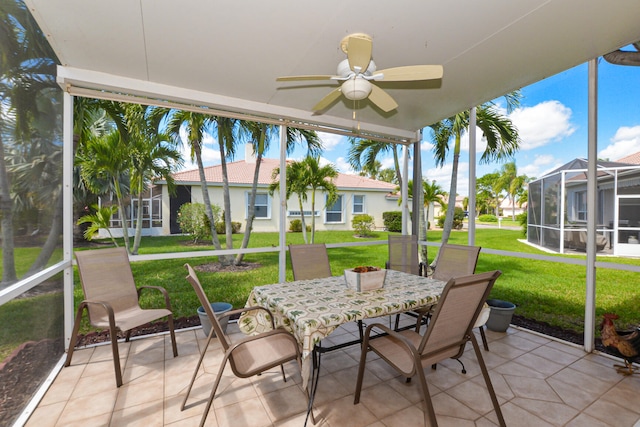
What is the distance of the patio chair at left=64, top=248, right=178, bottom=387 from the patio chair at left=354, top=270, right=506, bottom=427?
1997 mm

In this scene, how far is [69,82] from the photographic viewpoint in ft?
8.75

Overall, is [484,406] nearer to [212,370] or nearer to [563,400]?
[563,400]

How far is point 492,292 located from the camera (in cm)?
523

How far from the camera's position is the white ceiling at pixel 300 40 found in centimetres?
194

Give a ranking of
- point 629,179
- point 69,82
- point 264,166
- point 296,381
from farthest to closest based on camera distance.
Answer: point 264,166 < point 629,179 < point 69,82 < point 296,381

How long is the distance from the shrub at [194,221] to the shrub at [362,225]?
4.98m

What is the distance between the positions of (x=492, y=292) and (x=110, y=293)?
19.4 ft

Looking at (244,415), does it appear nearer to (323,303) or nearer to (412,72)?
(323,303)

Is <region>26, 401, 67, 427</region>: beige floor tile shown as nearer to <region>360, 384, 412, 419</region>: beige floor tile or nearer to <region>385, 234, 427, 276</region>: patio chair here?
<region>360, 384, 412, 419</region>: beige floor tile

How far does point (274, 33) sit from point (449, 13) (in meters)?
1.31

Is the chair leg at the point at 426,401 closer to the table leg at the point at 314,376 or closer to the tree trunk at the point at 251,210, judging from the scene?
the table leg at the point at 314,376

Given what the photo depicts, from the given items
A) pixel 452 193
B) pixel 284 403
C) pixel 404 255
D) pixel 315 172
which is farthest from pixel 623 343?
pixel 315 172

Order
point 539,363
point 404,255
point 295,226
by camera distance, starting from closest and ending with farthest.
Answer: point 539,363
point 404,255
point 295,226

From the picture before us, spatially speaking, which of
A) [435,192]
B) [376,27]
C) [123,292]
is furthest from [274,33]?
[435,192]
